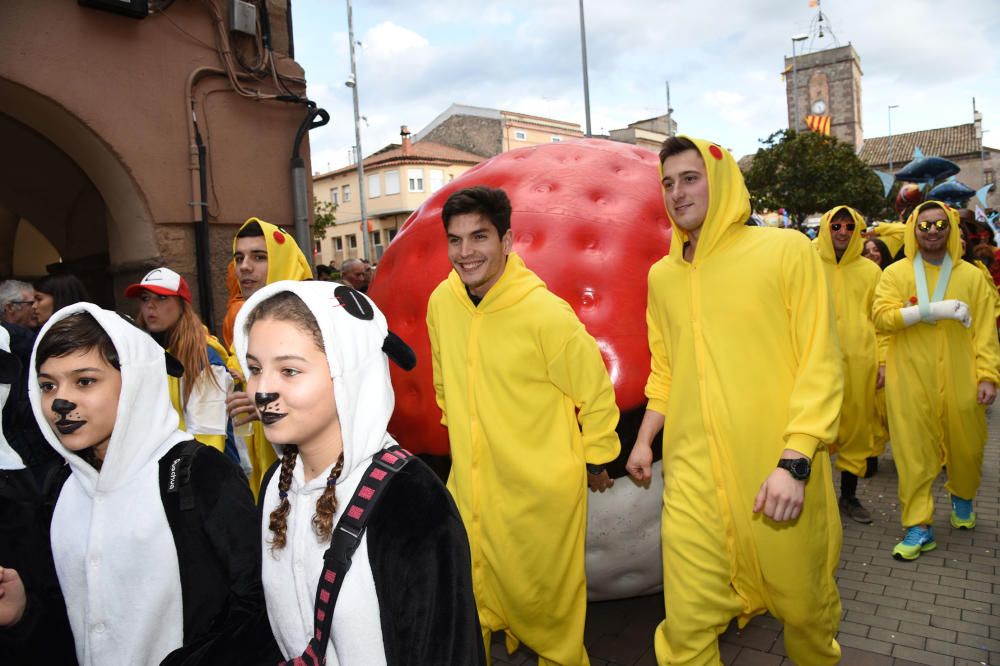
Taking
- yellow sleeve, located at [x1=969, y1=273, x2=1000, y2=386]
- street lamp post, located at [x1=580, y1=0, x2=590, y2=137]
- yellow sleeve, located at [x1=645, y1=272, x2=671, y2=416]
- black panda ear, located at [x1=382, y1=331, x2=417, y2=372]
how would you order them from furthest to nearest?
street lamp post, located at [x1=580, y1=0, x2=590, y2=137]
yellow sleeve, located at [x1=969, y1=273, x2=1000, y2=386]
yellow sleeve, located at [x1=645, y1=272, x2=671, y2=416]
black panda ear, located at [x1=382, y1=331, x2=417, y2=372]

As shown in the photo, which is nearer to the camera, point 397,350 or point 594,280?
point 397,350

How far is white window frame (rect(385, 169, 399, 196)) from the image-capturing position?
39.8 metres

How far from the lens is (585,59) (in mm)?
15406

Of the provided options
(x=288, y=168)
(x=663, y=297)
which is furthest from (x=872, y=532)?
(x=288, y=168)

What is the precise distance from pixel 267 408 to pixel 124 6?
594 cm

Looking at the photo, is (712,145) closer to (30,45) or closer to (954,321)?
(954,321)

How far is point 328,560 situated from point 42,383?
3.47 feet

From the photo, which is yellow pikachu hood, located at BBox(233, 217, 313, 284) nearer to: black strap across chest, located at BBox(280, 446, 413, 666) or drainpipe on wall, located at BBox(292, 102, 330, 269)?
black strap across chest, located at BBox(280, 446, 413, 666)

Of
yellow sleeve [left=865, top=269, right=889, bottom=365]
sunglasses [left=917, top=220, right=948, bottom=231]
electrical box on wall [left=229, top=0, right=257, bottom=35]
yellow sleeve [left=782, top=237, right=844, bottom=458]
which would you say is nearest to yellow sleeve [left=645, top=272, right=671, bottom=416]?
yellow sleeve [left=782, top=237, right=844, bottom=458]

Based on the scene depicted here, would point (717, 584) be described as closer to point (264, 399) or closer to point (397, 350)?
point (397, 350)

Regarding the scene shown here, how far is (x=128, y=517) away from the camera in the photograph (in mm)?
1855

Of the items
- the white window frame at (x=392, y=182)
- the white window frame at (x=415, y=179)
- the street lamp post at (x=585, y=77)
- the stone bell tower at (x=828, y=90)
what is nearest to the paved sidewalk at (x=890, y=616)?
the street lamp post at (x=585, y=77)

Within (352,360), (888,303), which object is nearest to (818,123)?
(888,303)

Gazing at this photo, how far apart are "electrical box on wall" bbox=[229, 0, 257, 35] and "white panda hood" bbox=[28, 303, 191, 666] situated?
575 cm
